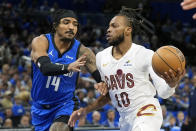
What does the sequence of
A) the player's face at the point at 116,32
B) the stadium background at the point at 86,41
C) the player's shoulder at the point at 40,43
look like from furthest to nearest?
1. the stadium background at the point at 86,41
2. the player's shoulder at the point at 40,43
3. the player's face at the point at 116,32

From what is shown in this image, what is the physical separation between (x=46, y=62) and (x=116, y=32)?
0.90 metres

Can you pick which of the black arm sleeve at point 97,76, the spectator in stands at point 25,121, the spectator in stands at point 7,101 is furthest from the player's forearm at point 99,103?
the spectator in stands at point 7,101

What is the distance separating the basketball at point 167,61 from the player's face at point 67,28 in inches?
47.7

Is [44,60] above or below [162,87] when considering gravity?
above

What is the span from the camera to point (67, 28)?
15.7 ft

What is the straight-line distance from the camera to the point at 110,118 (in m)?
8.91

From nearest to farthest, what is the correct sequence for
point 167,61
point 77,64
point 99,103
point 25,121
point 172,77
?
1. point 172,77
2. point 167,61
3. point 77,64
4. point 99,103
5. point 25,121

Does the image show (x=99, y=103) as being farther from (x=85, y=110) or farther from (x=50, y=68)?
(x=50, y=68)

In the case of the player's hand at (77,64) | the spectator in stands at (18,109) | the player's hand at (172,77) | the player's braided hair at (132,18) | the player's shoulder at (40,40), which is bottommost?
the spectator in stands at (18,109)

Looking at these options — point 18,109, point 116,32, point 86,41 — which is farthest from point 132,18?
point 86,41

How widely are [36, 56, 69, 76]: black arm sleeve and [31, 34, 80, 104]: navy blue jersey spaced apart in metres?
0.33

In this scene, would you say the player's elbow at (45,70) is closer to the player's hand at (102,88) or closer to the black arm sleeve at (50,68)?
the black arm sleeve at (50,68)

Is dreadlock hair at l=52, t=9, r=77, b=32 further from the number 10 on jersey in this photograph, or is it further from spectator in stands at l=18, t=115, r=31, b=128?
spectator in stands at l=18, t=115, r=31, b=128

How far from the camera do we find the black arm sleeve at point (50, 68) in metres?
4.23
